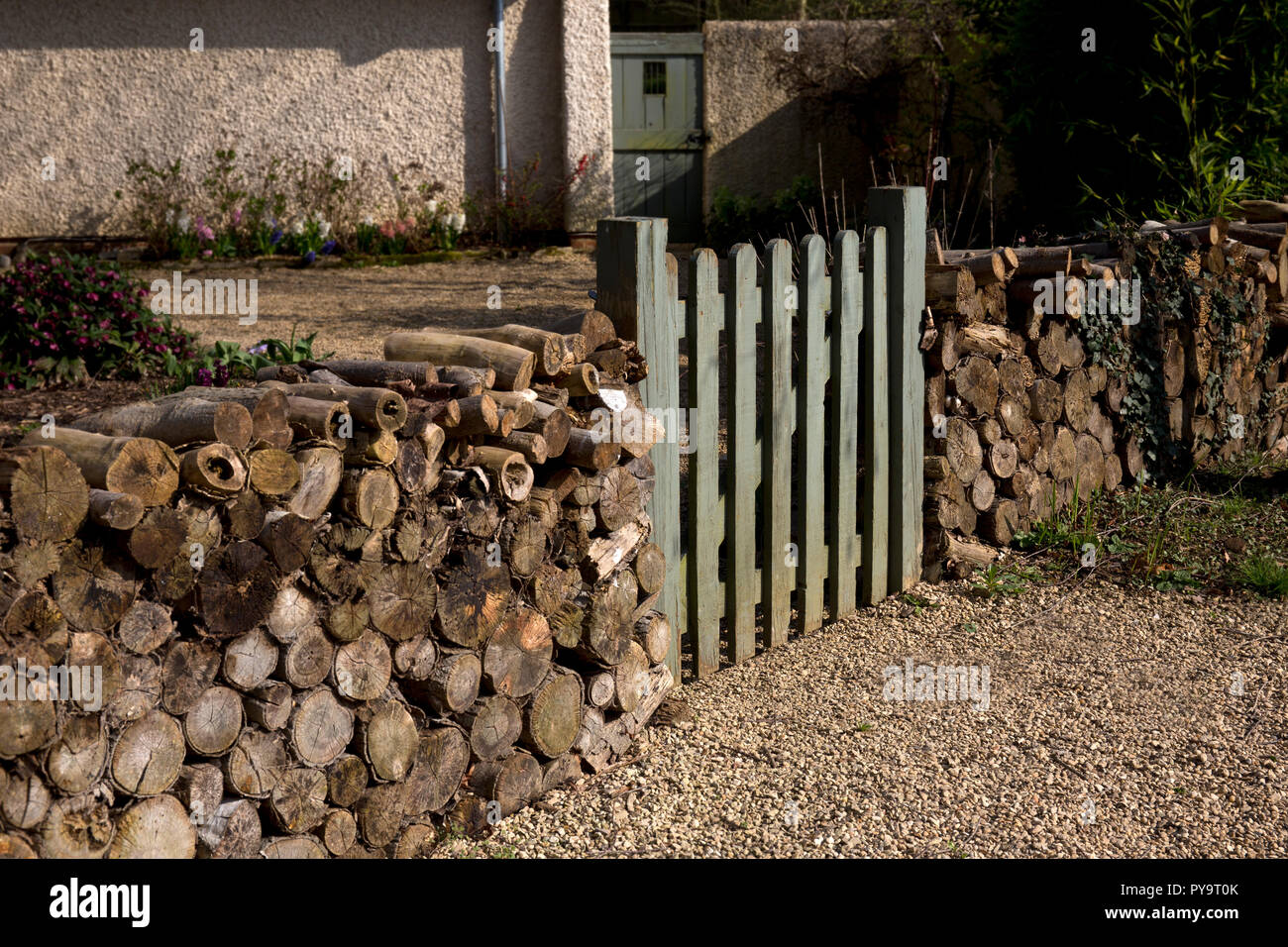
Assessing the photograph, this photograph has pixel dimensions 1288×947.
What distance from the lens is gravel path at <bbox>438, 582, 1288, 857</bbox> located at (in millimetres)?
3115

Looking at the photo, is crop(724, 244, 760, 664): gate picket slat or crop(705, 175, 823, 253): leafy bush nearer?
crop(724, 244, 760, 664): gate picket slat

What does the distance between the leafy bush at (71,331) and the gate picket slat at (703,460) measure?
11.5 ft

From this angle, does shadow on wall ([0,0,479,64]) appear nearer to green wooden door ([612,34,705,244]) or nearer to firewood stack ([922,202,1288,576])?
green wooden door ([612,34,705,244])

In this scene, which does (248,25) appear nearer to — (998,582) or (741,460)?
(741,460)

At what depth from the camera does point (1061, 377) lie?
17.0 ft

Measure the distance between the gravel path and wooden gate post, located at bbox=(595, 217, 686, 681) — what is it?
48cm

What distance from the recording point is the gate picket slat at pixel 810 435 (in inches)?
161

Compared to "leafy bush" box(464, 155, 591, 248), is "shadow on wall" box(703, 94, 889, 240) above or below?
above

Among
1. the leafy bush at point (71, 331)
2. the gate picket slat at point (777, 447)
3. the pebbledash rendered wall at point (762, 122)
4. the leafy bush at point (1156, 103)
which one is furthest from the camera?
the pebbledash rendered wall at point (762, 122)

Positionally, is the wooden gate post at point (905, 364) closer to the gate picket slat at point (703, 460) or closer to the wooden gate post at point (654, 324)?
the gate picket slat at point (703, 460)

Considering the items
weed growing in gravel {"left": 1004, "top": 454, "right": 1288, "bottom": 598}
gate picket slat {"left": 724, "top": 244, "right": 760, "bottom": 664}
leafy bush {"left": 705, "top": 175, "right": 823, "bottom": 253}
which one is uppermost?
leafy bush {"left": 705, "top": 175, "right": 823, "bottom": 253}

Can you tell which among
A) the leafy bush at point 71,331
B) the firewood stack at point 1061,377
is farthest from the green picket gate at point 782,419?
the leafy bush at point 71,331

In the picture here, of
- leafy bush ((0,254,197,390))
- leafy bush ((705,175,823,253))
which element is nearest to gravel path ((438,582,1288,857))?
leafy bush ((0,254,197,390))

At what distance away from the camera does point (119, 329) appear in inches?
261
